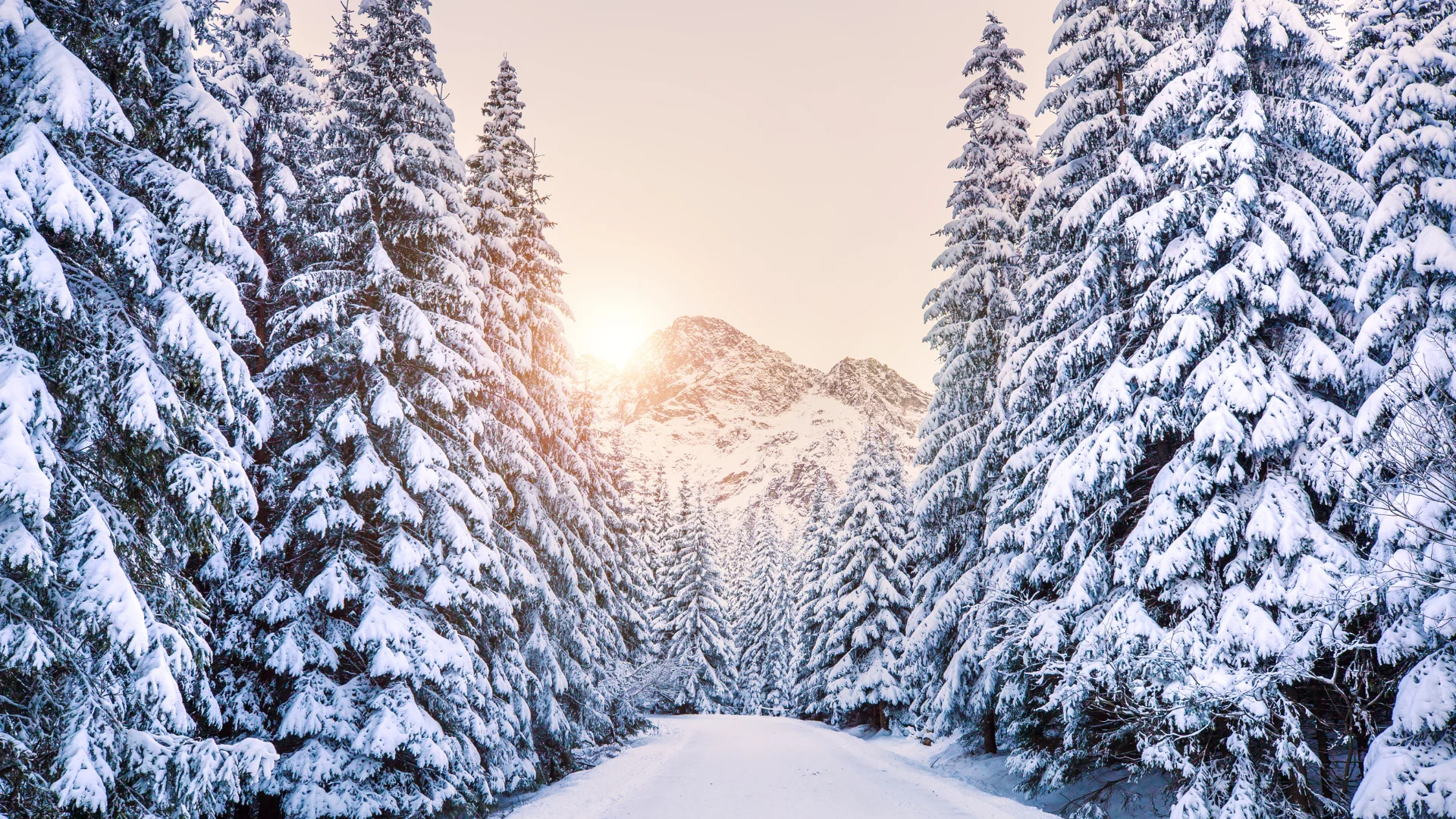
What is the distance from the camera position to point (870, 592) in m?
31.6

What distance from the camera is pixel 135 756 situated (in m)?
6.41

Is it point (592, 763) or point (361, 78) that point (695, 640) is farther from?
point (361, 78)

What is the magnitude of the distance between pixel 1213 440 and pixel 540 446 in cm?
1580

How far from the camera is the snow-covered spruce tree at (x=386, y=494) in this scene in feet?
34.9

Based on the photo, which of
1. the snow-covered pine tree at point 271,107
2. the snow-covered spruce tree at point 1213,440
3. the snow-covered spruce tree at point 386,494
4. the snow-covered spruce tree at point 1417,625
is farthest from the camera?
the snow-covered pine tree at point 271,107

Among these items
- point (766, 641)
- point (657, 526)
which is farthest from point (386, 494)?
point (766, 641)

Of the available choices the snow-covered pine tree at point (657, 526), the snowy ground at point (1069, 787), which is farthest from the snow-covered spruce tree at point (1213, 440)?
the snow-covered pine tree at point (657, 526)

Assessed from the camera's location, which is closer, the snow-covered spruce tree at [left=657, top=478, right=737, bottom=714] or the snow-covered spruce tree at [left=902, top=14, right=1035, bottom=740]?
the snow-covered spruce tree at [left=902, top=14, right=1035, bottom=740]

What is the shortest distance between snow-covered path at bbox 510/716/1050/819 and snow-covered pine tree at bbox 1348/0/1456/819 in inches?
230

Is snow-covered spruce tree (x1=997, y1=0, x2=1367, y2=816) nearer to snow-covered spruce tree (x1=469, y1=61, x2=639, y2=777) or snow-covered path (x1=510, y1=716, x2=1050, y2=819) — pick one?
snow-covered path (x1=510, y1=716, x2=1050, y2=819)

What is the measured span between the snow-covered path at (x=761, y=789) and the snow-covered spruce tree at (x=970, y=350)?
98.8 inches

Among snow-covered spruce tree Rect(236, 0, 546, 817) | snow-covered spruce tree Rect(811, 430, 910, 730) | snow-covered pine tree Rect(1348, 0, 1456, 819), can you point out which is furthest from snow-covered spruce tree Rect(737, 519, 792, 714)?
snow-covered pine tree Rect(1348, 0, 1456, 819)

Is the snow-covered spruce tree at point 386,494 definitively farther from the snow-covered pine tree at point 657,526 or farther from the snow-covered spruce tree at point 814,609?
the snow-covered pine tree at point 657,526

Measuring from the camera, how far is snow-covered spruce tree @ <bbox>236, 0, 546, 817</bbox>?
10.6 meters
